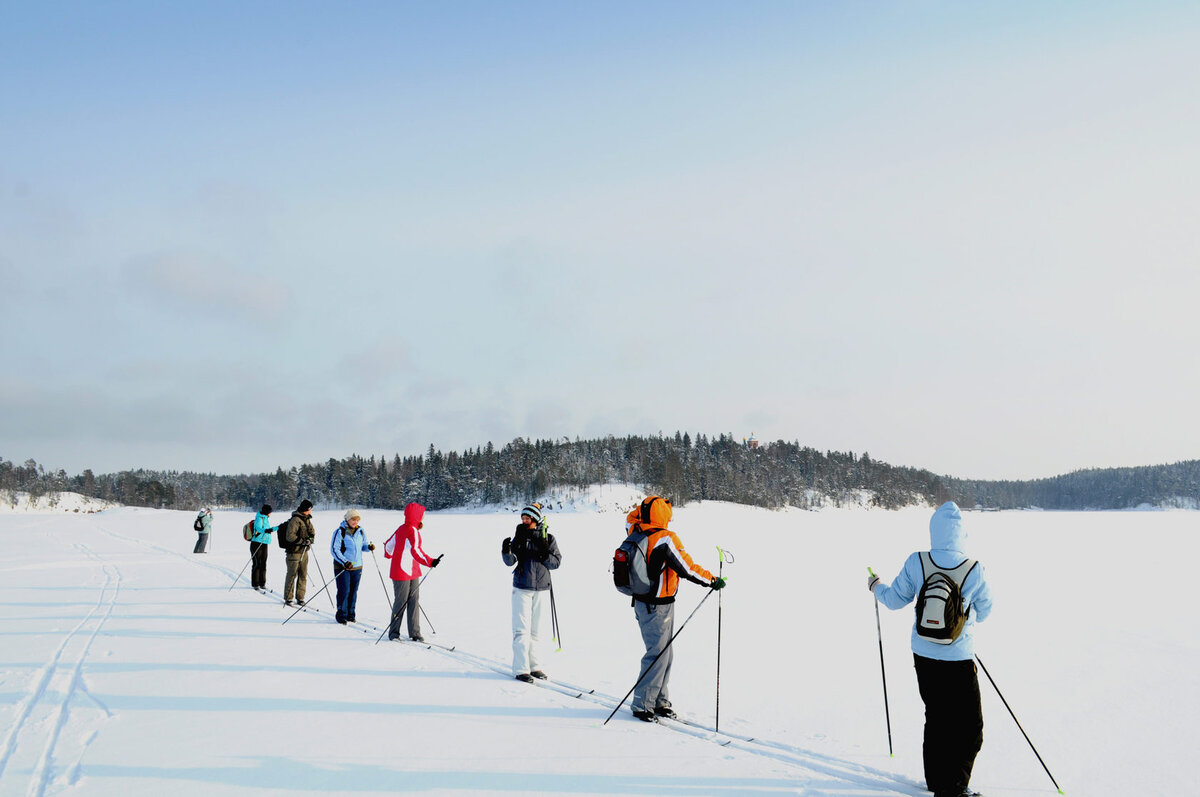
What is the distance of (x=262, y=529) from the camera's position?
14406 mm

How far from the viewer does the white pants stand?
289 inches

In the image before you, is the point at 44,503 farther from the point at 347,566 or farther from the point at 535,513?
the point at 535,513

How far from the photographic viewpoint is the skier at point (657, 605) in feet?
19.5

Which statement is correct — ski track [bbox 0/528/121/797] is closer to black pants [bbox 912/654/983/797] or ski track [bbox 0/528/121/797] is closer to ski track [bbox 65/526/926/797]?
ski track [bbox 65/526/926/797]

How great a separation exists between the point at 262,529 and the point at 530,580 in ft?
30.8

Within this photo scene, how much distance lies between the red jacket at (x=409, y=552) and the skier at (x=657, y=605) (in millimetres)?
3985

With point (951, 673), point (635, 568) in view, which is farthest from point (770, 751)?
point (635, 568)

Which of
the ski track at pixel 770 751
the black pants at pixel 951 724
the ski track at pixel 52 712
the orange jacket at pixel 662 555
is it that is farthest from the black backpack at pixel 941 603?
the ski track at pixel 52 712

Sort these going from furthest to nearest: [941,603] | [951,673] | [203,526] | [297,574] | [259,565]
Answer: [203,526]
[259,565]
[297,574]
[951,673]
[941,603]

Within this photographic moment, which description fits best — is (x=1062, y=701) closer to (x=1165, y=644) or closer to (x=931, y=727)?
(x=931, y=727)

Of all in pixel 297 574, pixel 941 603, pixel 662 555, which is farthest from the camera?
pixel 297 574

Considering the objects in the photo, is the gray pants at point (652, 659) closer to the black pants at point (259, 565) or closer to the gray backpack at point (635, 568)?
the gray backpack at point (635, 568)

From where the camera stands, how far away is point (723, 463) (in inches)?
4948

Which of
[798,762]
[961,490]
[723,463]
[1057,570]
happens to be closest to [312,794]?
[798,762]
